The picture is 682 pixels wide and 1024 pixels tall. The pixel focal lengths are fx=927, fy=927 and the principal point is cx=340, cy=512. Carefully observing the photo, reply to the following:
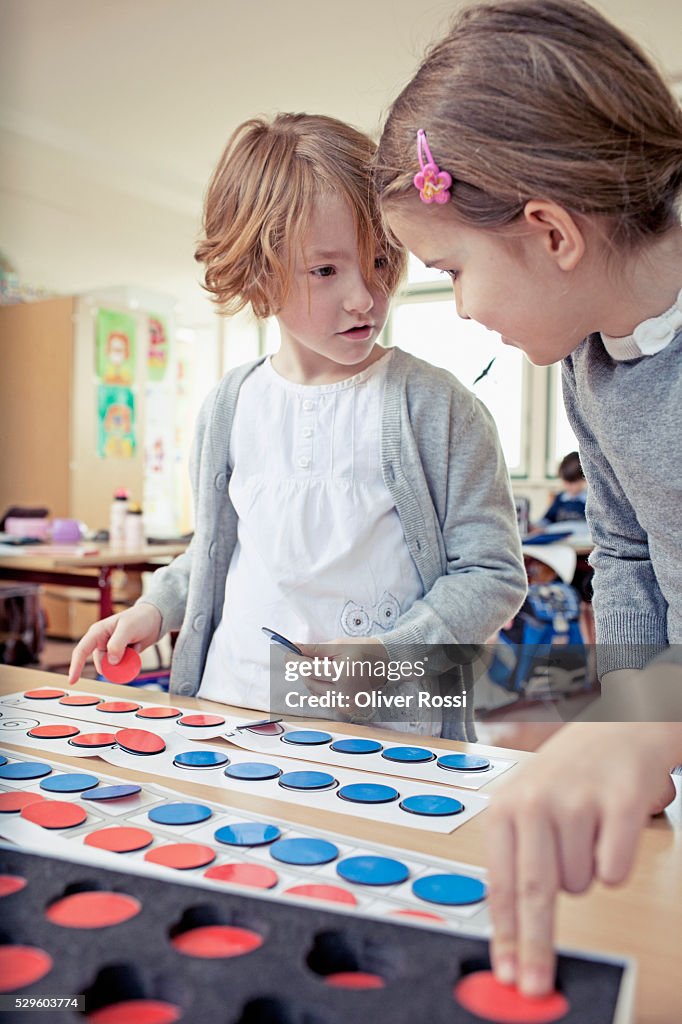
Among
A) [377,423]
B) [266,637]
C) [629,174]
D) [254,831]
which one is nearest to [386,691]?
A: [266,637]

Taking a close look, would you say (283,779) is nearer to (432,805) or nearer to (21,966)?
(432,805)

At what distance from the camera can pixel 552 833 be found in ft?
1.11

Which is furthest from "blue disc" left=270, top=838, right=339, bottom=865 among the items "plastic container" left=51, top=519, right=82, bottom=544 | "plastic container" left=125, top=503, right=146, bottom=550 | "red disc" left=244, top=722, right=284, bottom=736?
"plastic container" left=51, top=519, right=82, bottom=544

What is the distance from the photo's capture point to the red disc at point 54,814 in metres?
0.55

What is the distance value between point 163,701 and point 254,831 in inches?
14.6

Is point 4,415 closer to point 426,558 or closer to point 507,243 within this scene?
point 507,243

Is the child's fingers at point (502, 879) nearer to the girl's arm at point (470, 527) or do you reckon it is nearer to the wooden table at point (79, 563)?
the girl's arm at point (470, 527)

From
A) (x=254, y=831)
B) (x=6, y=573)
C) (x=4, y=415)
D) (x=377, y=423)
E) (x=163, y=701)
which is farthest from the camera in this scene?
(x=6, y=573)

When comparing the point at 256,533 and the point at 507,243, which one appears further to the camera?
the point at 256,533

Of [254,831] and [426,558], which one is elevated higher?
[426,558]

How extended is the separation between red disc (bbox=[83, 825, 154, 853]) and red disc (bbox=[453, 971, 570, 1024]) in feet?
0.80

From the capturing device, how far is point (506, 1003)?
1.07ft

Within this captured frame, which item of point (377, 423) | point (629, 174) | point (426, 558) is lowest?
point (426, 558)

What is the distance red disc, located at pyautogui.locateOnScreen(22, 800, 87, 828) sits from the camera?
0.55 m
